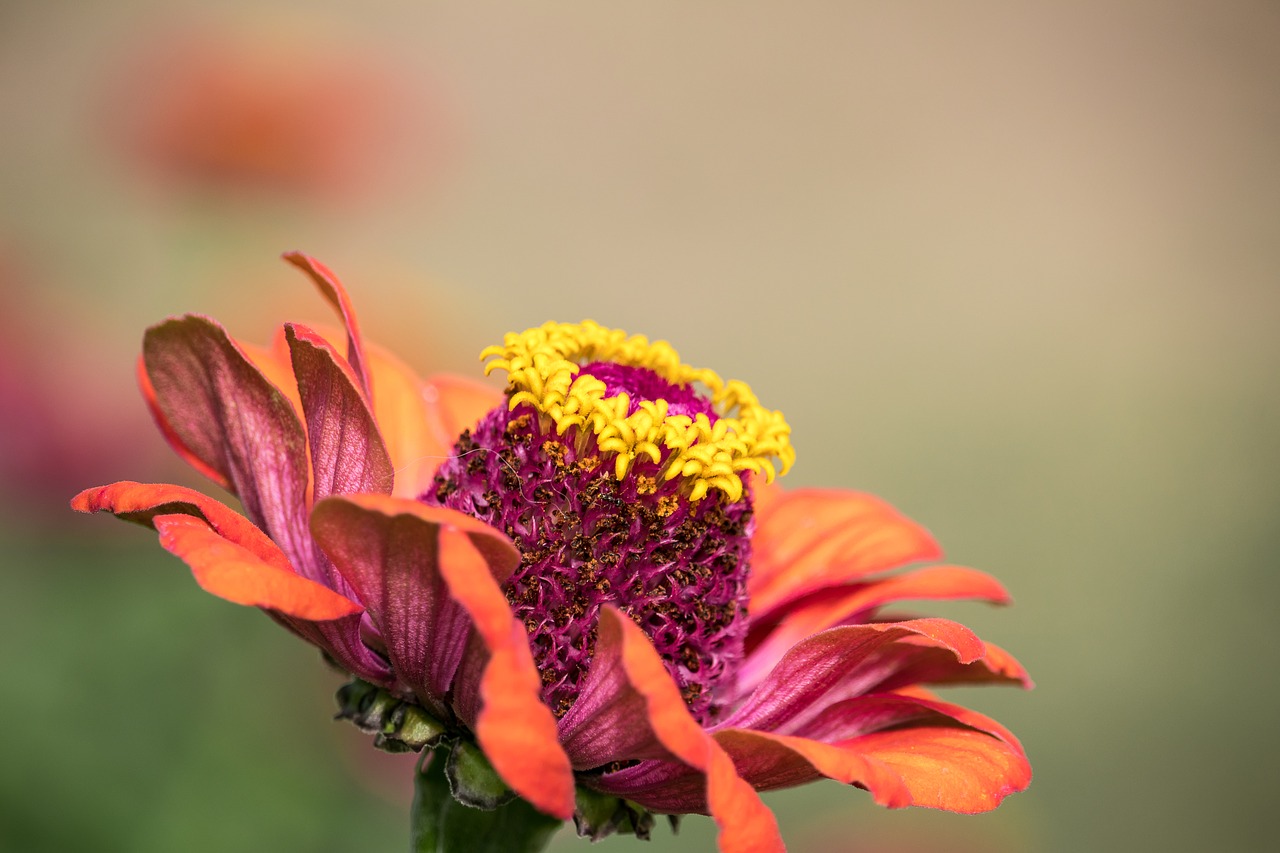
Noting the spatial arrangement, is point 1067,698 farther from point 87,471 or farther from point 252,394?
point 252,394

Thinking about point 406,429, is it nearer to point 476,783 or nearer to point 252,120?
point 476,783

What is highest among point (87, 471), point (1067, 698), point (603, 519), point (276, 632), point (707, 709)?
point (603, 519)

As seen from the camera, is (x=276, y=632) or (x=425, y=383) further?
(x=276, y=632)

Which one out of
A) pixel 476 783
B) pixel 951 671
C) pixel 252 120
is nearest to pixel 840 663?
pixel 951 671

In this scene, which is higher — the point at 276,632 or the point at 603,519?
the point at 603,519

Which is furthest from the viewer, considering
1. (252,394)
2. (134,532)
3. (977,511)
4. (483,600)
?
(977,511)

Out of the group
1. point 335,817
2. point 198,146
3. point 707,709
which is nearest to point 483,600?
point 707,709

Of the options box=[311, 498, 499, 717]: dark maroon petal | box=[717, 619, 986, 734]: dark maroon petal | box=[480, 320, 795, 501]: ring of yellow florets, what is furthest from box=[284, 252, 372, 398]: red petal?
box=[717, 619, 986, 734]: dark maroon petal

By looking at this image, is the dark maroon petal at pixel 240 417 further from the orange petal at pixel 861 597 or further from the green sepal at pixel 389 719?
the orange petal at pixel 861 597
